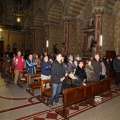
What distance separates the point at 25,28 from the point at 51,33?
29.0ft

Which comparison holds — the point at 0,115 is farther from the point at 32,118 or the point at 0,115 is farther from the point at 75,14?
the point at 75,14

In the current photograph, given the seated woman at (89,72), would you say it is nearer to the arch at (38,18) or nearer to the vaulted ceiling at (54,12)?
the vaulted ceiling at (54,12)

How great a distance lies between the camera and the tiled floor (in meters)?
4.89

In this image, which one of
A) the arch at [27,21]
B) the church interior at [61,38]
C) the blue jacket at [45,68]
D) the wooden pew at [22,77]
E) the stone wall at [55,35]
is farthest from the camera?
the arch at [27,21]

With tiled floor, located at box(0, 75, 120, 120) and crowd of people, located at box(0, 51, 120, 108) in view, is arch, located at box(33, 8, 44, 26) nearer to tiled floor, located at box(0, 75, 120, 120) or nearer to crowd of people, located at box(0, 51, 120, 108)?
crowd of people, located at box(0, 51, 120, 108)

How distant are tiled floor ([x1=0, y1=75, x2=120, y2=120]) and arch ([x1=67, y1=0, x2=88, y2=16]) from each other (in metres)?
11.9

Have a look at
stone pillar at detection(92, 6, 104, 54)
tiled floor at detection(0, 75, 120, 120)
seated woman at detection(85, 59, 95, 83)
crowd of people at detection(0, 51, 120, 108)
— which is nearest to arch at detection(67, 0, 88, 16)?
stone pillar at detection(92, 6, 104, 54)

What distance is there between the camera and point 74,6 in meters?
16.9

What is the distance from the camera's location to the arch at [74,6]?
16562 mm

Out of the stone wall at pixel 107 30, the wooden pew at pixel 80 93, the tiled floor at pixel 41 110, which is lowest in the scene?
the tiled floor at pixel 41 110

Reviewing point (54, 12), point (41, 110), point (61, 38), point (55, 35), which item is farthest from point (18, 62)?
point (61, 38)

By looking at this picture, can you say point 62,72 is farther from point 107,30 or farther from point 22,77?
point 107,30

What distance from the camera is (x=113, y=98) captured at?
6969 mm

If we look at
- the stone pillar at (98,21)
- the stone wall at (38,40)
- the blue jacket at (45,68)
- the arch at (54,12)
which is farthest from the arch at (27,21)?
the blue jacket at (45,68)
